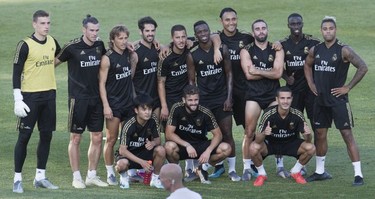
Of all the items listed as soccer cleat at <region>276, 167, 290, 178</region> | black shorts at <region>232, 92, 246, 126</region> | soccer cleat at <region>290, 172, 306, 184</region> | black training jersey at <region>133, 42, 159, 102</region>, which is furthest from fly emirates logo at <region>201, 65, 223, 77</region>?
soccer cleat at <region>290, 172, 306, 184</region>

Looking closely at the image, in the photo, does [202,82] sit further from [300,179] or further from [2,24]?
[2,24]

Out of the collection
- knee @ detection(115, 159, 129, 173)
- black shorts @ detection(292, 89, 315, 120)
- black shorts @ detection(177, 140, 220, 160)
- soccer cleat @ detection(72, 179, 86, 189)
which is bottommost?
soccer cleat @ detection(72, 179, 86, 189)

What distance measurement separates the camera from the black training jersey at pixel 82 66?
14250mm

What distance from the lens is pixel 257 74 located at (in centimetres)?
1477

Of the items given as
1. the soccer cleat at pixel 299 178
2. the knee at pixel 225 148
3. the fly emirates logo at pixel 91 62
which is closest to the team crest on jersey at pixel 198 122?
the knee at pixel 225 148

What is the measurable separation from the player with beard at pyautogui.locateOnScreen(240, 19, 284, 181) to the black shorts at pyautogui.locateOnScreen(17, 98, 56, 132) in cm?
278

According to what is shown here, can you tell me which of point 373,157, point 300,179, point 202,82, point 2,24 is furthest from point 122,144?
point 2,24

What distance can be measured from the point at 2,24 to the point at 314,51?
16.0 meters

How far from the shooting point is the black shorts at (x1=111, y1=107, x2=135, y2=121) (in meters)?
14.5

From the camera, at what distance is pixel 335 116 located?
14.5 meters

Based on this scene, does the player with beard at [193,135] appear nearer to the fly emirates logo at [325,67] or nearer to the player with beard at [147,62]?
the player with beard at [147,62]

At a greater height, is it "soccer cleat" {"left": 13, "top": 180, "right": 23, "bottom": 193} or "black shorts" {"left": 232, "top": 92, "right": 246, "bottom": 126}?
"black shorts" {"left": 232, "top": 92, "right": 246, "bottom": 126}

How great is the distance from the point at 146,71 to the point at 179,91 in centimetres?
57

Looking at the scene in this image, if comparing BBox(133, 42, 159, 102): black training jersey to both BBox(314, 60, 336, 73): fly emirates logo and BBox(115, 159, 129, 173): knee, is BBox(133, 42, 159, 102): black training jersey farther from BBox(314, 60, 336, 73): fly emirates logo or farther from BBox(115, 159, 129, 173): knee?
BBox(314, 60, 336, 73): fly emirates logo
